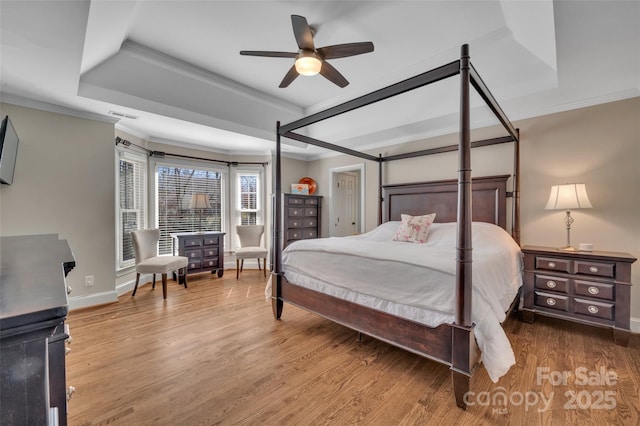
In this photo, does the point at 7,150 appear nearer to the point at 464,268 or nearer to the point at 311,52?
the point at 311,52

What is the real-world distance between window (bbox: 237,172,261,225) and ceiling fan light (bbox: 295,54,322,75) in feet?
11.9

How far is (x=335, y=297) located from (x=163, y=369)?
4.76ft

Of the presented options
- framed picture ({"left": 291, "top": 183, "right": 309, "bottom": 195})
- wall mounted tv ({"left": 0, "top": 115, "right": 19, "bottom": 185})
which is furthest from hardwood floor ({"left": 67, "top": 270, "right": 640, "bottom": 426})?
framed picture ({"left": 291, "top": 183, "right": 309, "bottom": 195})

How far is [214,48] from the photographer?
274cm

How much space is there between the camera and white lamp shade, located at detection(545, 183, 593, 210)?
2689 millimetres

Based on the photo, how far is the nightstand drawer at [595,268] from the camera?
8.01 ft

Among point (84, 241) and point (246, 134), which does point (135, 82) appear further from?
point (84, 241)

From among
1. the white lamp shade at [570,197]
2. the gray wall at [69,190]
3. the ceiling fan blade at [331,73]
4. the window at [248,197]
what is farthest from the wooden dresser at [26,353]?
the window at [248,197]

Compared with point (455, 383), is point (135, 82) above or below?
above

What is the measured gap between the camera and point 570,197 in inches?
108

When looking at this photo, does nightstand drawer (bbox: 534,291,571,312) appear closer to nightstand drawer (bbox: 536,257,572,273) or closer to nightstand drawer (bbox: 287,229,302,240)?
nightstand drawer (bbox: 536,257,572,273)

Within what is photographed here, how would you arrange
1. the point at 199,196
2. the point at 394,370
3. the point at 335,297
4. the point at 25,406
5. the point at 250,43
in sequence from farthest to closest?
the point at 199,196 → the point at 250,43 → the point at 335,297 → the point at 394,370 → the point at 25,406

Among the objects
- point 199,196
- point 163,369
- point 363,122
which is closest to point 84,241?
point 199,196

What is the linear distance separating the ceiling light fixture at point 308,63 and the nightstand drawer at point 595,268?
9.87ft
